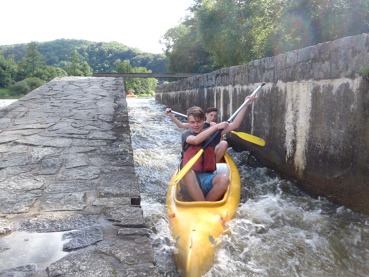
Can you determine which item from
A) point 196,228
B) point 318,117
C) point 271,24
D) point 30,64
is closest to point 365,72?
point 318,117

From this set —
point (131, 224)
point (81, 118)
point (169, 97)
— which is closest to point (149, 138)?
point (81, 118)

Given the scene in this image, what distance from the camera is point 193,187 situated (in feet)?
11.7

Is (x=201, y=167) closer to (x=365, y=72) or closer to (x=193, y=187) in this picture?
(x=193, y=187)

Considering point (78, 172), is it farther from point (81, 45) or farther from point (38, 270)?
point (81, 45)

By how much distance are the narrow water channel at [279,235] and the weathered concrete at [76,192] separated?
805mm

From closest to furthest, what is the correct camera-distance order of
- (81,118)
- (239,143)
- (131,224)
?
(131,224), (81,118), (239,143)

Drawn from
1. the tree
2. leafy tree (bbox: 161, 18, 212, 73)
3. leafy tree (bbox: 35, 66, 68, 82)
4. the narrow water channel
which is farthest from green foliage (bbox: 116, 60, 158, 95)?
the narrow water channel

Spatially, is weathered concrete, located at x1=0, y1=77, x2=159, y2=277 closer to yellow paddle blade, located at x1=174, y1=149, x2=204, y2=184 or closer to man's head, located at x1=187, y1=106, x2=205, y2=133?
yellow paddle blade, located at x1=174, y1=149, x2=204, y2=184

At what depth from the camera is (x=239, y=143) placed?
23.9 feet

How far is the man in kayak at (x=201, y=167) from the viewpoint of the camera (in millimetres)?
3594

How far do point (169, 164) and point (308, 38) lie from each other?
19.5 feet

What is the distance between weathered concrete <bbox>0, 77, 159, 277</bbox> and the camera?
189cm

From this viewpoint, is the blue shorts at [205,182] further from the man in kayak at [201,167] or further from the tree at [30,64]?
the tree at [30,64]

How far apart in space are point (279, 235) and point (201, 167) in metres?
1.11
